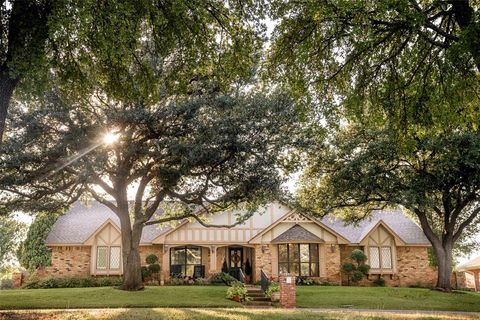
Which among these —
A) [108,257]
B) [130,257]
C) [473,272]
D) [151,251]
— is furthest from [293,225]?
[473,272]

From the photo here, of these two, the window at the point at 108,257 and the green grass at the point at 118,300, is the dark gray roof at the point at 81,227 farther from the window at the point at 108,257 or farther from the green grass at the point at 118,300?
the green grass at the point at 118,300

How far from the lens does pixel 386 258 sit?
30047mm

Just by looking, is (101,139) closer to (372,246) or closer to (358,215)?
(358,215)

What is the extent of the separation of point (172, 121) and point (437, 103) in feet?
32.4

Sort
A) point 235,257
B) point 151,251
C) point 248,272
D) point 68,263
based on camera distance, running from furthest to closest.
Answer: point 235,257
point 248,272
point 151,251
point 68,263

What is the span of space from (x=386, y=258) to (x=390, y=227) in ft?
8.06

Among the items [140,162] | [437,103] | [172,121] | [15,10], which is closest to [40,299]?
[140,162]

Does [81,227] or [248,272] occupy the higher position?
[81,227]

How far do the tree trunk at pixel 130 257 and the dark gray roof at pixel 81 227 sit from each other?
8.24 meters

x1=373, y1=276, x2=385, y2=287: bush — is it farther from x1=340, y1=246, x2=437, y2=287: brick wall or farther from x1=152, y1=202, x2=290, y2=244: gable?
x1=152, y1=202, x2=290, y2=244: gable

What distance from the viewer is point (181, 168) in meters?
16.7

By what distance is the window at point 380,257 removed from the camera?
29.9 m

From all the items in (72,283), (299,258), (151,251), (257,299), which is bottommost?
(257,299)

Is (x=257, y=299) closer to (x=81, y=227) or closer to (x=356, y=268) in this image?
(x=356, y=268)
